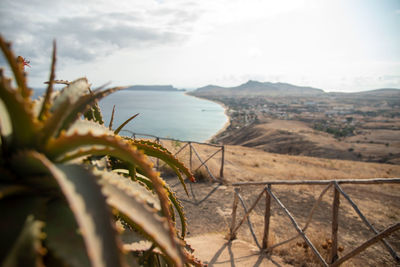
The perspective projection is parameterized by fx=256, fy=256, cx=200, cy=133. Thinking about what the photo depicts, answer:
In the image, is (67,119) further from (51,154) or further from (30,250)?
(30,250)

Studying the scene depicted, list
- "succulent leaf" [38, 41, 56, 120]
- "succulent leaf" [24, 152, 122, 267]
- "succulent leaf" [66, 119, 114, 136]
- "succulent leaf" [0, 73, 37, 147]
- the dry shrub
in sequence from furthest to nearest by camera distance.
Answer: the dry shrub < "succulent leaf" [66, 119, 114, 136] < "succulent leaf" [38, 41, 56, 120] < "succulent leaf" [0, 73, 37, 147] < "succulent leaf" [24, 152, 122, 267]

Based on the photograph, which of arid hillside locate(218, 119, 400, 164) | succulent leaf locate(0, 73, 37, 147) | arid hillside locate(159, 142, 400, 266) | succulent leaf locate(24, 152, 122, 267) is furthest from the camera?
arid hillside locate(218, 119, 400, 164)

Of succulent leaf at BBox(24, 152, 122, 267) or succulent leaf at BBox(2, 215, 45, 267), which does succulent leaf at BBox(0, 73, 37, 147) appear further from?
succulent leaf at BBox(2, 215, 45, 267)

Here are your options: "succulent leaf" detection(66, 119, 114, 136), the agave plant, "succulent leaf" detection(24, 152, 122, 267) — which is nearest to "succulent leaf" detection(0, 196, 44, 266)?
the agave plant

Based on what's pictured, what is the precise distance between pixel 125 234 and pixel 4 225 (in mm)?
554

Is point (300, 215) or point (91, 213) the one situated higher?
point (91, 213)

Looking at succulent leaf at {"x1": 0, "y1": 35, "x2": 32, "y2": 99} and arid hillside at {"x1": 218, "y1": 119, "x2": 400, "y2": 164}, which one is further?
arid hillside at {"x1": 218, "y1": 119, "x2": 400, "y2": 164}

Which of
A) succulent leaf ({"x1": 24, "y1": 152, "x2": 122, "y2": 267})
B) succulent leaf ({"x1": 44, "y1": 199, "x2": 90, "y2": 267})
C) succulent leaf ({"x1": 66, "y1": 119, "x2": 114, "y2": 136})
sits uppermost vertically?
succulent leaf ({"x1": 66, "y1": 119, "x2": 114, "y2": 136})

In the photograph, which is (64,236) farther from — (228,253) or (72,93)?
(228,253)

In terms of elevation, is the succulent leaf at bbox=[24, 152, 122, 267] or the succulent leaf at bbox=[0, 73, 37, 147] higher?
the succulent leaf at bbox=[0, 73, 37, 147]

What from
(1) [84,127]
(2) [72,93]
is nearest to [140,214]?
(1) [84,127]

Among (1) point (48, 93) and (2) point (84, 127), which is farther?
(2) point (84, 127)

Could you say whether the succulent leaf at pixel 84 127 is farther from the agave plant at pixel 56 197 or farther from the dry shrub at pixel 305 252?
the dry shrub at pixel 305 252

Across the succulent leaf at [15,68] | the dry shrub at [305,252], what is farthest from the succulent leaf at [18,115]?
the dry shrub at [305,252]
